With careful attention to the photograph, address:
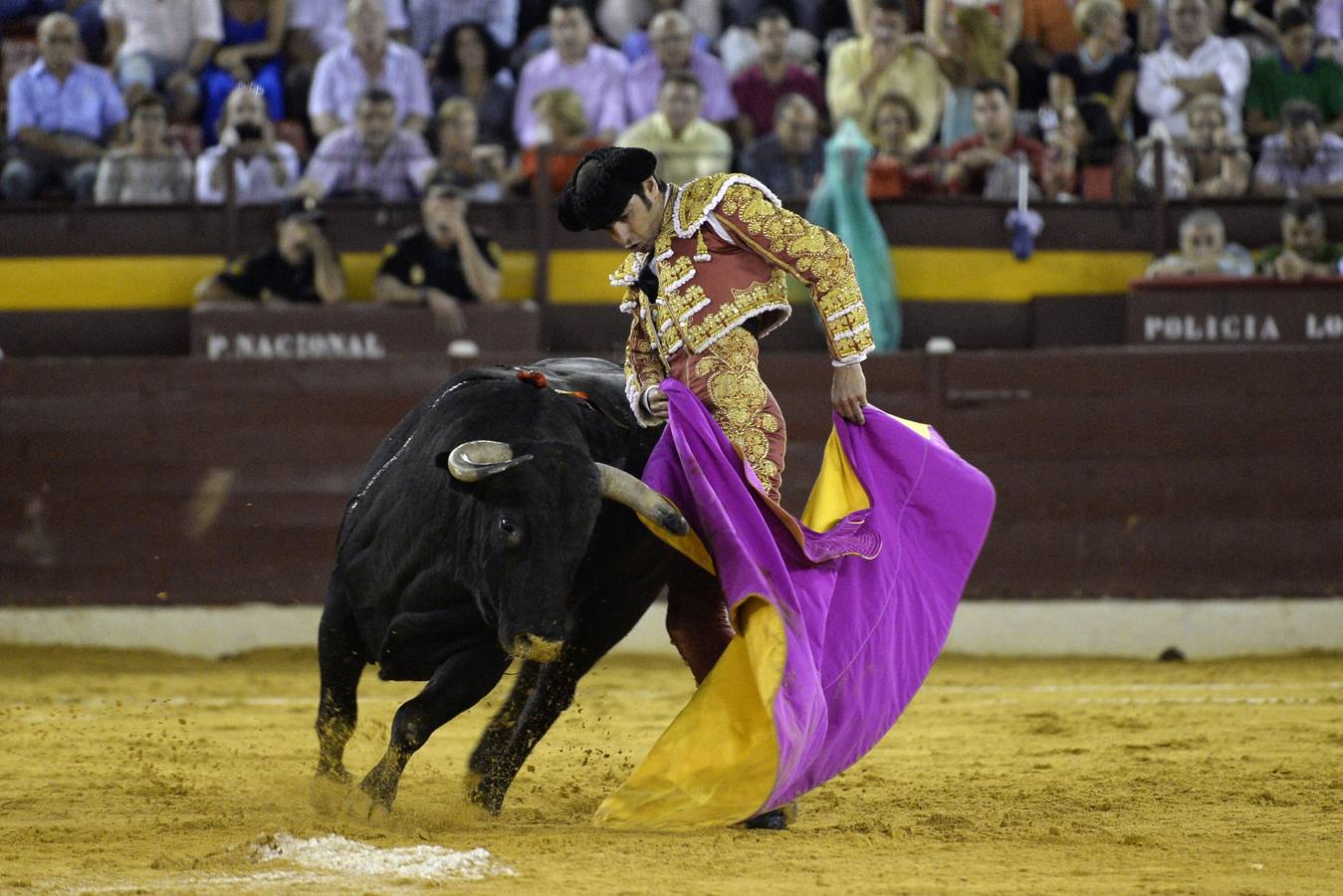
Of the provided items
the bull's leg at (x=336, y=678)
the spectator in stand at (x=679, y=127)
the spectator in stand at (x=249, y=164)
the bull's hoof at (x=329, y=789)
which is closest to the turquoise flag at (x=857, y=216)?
the spectator in stand at (x=679, y=127)

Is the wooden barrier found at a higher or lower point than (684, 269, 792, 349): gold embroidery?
lower

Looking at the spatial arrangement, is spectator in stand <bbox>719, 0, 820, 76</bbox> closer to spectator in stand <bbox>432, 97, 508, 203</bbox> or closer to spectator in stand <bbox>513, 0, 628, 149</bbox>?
spectator in stand <bbox>513, 0, 628, 149</bbox>

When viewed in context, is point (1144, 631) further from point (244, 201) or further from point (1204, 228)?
point (244, 201)

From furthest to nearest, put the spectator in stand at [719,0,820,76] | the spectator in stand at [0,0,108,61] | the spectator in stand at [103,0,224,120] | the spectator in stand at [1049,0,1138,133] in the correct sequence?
the spectator in stand at [0,0,108,61]
the spectator in stand at [719,0,820,76]
the spectator in stand at [103,0,224,120]
the spectator in stand at [1049,0,1138,133]

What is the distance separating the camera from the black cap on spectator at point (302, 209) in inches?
300

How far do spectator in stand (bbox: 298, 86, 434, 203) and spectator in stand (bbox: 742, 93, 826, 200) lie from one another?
1.47 m

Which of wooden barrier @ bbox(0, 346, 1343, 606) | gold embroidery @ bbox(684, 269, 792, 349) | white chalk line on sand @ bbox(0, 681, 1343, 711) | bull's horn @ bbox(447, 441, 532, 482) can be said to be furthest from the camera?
wooden barrier @ bbox(0, 346, 1343, 606)

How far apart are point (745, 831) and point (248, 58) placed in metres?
6.08

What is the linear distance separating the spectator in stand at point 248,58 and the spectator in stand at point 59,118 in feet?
1.40

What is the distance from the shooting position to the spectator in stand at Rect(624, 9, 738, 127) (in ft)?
28.0

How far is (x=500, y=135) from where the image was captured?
8711 mm

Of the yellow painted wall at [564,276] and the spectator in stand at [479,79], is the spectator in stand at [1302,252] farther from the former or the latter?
the spectator in stand at [479,79]

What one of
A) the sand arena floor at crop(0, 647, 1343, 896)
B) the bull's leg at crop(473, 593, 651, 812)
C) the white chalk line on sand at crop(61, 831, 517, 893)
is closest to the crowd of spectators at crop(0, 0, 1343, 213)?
the sand arena floor at crop(0, 647, 1343, 896)

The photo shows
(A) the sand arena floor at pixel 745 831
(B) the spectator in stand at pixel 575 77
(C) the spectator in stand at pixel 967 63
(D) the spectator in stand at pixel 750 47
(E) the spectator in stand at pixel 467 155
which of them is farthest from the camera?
(D) the spectator in stand at pixel 750 47
